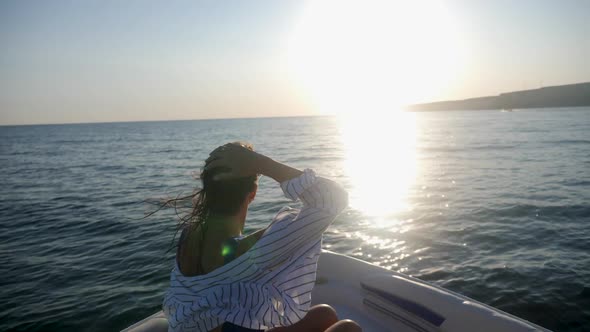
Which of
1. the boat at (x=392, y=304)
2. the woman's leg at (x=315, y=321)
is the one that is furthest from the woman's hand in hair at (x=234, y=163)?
the boat at (x=392, y=304)

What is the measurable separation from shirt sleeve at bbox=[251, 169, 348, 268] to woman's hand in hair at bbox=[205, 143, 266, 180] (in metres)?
0.20

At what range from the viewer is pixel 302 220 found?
207 centimetres

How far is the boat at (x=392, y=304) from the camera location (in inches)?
133

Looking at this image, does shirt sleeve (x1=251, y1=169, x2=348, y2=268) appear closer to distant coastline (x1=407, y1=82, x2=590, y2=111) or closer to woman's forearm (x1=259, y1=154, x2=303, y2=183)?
woman's forearm (x1=259, y1=154, x2=303, y2=183)

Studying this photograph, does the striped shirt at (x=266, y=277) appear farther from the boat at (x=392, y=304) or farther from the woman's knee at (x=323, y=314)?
the boat at (x=392, y=304)

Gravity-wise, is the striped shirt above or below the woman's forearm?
below

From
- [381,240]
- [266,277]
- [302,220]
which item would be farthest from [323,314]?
[381,240]

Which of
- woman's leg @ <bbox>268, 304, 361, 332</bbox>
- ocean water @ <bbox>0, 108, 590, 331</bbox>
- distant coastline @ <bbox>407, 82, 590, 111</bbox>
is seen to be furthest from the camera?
distant coastline @ <bbox>407, 82, 590, 111</bbox>

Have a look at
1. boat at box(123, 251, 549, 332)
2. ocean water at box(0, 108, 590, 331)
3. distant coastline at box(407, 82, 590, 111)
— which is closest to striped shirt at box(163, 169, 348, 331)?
boat at box(123, 251, 549, 332)

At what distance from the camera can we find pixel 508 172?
1702cm

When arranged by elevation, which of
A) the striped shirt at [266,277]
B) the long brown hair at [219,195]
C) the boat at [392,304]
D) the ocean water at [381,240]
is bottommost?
the ocean water at [381,240]

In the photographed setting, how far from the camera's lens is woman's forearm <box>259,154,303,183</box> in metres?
2.11

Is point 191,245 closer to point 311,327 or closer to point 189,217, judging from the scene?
point 189,217

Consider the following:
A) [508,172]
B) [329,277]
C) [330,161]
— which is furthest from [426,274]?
[330,161]
